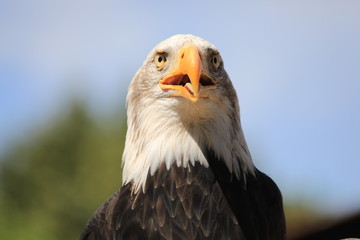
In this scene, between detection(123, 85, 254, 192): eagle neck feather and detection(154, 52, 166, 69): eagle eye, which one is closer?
detection(123, 85, 254, 192): eagle neck feather

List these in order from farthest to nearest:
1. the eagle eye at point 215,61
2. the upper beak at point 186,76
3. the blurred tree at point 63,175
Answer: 1. the blurred tree at point 63,175
2. the eagle eye at point 215,61
3. the upper beak at point 186,76

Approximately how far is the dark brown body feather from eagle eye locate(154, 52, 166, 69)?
Result: 88 cm

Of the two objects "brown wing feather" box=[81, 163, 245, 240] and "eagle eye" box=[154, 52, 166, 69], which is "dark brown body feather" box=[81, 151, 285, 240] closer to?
"brown wing feather" box=[81, 163, 245, 240]

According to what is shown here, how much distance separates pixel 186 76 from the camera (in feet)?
16.7

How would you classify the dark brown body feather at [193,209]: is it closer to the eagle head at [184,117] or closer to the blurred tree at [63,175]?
the eagle head at [184,117]

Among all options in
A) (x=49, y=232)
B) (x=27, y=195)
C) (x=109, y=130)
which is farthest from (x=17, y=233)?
(x=109, y=130)

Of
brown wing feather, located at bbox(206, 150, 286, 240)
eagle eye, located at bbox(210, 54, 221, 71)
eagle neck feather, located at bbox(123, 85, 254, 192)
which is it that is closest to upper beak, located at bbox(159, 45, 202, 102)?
eagle neck feather, located at bbox(123, 85, 254, 192)

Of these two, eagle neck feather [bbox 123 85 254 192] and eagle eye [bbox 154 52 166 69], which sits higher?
eagle eye [bbox 154 52 166 69]

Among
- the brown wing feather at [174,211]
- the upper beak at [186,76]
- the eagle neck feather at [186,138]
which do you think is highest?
the upper beak at [186,76]

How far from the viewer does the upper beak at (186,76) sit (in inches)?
190

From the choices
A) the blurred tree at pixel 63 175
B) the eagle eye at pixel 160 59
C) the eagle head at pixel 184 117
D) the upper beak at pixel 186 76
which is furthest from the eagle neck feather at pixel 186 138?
the blurred tree at pixel 63 175

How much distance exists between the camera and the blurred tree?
30.4 m

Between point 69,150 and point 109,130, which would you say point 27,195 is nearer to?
point 69,150

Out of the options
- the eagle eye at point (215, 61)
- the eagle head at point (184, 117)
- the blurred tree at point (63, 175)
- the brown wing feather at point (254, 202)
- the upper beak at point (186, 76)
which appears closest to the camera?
the upper beak at point (186, 76)
